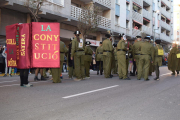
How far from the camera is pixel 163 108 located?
16.5ft

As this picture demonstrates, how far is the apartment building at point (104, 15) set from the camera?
716 inches

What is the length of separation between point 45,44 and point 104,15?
2429 centimetres

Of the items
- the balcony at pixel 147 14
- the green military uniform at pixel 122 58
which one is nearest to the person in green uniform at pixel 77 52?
the green military uniform at pixel 122 58

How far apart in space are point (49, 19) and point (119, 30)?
13.7 m

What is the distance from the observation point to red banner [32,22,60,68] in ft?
26.0

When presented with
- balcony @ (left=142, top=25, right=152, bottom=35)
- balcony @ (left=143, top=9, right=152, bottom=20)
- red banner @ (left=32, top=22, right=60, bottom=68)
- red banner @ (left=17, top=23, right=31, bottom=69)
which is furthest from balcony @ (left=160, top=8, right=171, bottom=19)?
red banner @ (left=17, top=23, right=31, bottom=69)

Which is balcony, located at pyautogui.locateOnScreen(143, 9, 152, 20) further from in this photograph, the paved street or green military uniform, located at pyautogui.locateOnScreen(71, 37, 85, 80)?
the paved street

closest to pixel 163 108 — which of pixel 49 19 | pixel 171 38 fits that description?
pixel 49 19

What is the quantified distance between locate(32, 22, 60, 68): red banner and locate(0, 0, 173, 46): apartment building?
31.3ft

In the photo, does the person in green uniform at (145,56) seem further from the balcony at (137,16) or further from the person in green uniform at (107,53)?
the balcony at (137,16)

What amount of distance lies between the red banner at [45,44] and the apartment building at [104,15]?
953 centimetres

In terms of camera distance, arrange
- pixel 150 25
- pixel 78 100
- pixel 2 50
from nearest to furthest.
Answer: pixel 78 100 < pixel 2 50 < pixel 150 25

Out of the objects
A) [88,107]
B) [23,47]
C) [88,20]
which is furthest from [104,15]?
[88,107]

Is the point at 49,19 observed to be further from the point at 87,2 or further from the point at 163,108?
the point at 163,108
